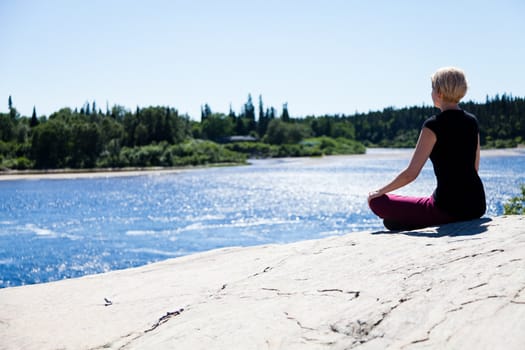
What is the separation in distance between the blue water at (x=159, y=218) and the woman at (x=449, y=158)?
14.7 metres

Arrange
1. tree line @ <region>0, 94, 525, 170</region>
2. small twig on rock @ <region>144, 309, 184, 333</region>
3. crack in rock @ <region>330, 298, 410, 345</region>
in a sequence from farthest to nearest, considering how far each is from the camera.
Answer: tree line @ <region>0, 94, 525, 170</region> → small twig on rock @ <region>144, 309, 184, 333</region> → crack in rock @ <region>330, 298, 410, 345</region>

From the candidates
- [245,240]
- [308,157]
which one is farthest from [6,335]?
[308,157]

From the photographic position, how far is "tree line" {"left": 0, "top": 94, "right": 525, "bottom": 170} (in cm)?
7412

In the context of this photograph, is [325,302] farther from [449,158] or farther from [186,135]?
[186,135]

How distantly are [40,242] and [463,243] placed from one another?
22156mm

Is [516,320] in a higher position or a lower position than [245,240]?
higher

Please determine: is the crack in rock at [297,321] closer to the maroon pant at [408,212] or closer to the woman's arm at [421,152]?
the woman's arm at [421,152]

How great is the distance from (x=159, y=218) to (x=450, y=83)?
2725 centimetres

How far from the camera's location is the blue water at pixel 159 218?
65.8 ft

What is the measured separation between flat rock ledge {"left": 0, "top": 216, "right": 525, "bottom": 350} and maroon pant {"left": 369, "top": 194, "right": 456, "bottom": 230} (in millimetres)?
187

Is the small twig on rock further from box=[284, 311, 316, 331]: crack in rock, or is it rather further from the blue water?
the blue water

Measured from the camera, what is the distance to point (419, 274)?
3.78 metres

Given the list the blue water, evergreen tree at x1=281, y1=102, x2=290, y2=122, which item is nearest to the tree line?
evergreen tree at x1=281, y1=102, x2=290, y2=122

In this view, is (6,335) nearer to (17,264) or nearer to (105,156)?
(17,264)
